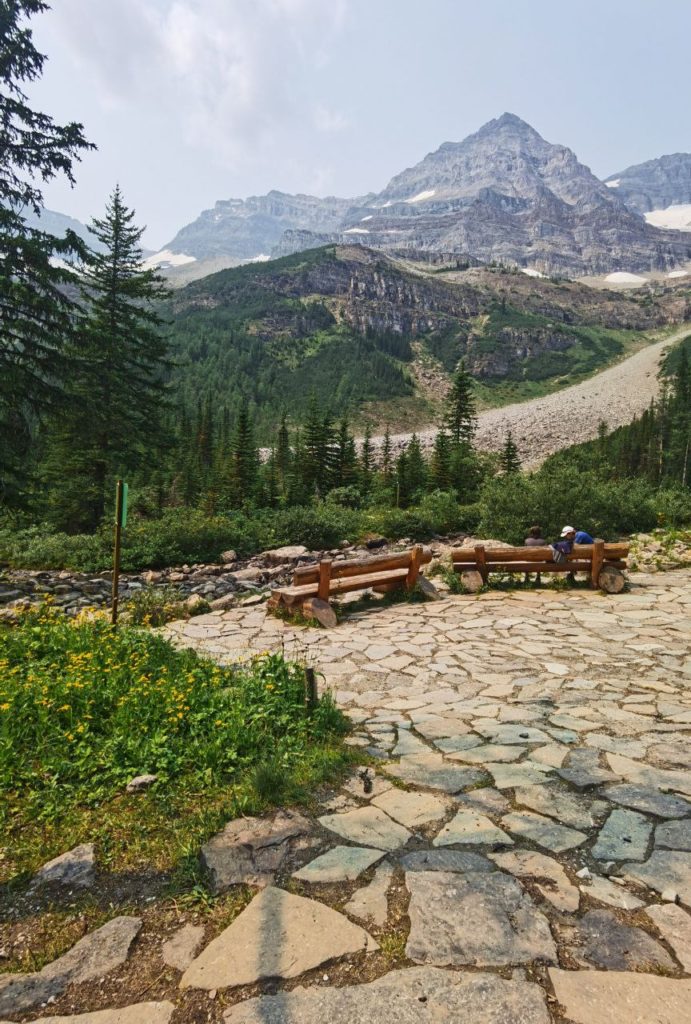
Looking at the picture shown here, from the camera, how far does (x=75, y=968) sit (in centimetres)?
216

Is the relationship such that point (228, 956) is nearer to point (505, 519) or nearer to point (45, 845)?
point (45, 845)

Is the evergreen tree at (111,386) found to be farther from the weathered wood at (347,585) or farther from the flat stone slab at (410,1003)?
the flat stone slab at (410,1003)

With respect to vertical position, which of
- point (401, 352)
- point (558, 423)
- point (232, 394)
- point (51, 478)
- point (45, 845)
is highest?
point (401, 352)

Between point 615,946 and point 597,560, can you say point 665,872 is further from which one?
point 597,560

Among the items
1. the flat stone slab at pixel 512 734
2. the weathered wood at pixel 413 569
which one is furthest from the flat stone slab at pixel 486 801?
the weathered wood at pixel 413 569

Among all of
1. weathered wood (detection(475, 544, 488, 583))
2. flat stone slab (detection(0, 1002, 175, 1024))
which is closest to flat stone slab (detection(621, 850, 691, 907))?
flat stone slab (detection(0, 1002, 175, 1024))

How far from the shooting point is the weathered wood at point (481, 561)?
990 cm

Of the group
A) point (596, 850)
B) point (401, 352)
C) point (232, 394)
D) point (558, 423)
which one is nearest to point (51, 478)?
point (596, 850)

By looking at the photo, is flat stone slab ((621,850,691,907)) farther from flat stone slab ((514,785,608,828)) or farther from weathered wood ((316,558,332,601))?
weathered wood ((316,558,332,601))

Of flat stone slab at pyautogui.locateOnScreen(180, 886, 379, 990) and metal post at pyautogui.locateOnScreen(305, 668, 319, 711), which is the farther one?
metal post at pyautogui.locateOnScreen(305, 668, 319, 711)

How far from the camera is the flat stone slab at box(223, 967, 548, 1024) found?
6.03 feet

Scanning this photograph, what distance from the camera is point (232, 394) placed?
112m

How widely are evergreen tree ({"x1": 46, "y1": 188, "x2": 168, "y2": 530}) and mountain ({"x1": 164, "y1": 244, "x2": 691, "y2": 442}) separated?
240ft

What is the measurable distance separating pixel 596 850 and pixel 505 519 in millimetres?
12212
